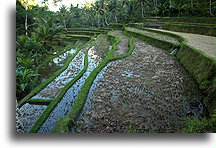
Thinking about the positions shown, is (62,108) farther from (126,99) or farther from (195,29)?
(195,29)

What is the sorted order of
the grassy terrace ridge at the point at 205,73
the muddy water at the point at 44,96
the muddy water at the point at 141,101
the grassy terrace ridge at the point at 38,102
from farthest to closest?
the grassy terrace ridge at the point at 38,102, the muddy water at the point at 44,96, the grassy terrace ridge at the point at 205,73, the muddy water at the point at 141,101

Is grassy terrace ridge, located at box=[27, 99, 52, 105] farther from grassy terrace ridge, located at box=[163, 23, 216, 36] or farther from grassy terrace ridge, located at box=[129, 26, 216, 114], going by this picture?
grassy terrace ridge, located at box=[163, 23, 216, 36]

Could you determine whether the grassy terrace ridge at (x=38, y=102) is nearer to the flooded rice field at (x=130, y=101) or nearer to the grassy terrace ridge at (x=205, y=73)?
the flooded rice field at (x=130, y=101)

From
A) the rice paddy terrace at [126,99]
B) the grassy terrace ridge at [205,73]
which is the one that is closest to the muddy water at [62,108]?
the rice paddy terrace at [126,99]

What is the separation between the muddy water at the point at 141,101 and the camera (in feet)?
9.59

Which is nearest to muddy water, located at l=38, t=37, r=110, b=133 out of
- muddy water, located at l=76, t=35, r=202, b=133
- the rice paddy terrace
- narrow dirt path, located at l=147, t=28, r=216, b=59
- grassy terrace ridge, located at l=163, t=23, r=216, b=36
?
the rice paddy terrace

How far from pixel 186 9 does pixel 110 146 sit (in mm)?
21373

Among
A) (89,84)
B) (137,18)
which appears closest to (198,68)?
(89,84)

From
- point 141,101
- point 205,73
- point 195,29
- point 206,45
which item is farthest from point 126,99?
point 195,29

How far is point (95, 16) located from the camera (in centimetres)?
3095

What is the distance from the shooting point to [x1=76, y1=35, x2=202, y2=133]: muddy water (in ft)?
9.59

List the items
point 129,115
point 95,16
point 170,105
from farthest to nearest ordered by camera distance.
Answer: point 95,16
point 170,105
point 129,115

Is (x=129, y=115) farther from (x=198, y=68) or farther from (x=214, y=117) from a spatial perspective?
(x=198, y=68)
